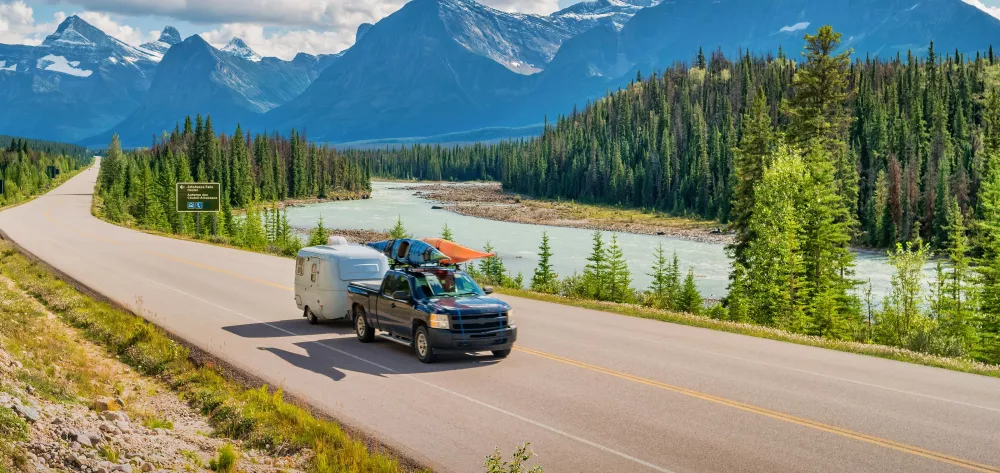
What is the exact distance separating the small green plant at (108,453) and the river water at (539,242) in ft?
142

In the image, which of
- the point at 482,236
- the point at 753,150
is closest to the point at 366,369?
the point at 753,150

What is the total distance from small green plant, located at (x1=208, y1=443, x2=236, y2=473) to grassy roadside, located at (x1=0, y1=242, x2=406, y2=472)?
2.50 feet

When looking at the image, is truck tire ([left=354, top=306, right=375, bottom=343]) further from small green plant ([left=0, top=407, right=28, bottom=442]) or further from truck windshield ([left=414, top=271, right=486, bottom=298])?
small green plant ([left=0, top=407, right=28, bottom=442])

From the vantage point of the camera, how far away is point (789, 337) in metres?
19.9

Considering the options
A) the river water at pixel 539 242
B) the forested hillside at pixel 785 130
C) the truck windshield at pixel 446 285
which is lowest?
the river water at pixel 539 242

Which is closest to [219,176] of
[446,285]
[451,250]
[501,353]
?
[451,250]

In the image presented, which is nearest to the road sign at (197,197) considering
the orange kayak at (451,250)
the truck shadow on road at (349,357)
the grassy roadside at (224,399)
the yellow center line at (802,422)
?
the orange kayak at (451,250)

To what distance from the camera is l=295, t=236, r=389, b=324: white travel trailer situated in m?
20.9

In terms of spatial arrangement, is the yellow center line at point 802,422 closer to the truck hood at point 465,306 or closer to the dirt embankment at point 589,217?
the truck hood at point 465,306

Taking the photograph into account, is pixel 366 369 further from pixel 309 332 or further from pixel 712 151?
pixel 712 151

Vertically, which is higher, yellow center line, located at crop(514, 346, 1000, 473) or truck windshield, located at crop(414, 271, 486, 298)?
truck windshield, located at crop(414, 271, 486, 298)

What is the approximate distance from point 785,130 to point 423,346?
51.7 m

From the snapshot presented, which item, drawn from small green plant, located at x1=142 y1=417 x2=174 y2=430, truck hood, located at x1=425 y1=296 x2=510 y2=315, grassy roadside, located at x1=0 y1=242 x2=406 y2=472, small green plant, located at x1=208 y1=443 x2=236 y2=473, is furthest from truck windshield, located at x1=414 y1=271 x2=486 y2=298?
small green plant, located at x1=208 y1=443 x2=236 y2=473

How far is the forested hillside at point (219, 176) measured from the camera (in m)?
85.8
